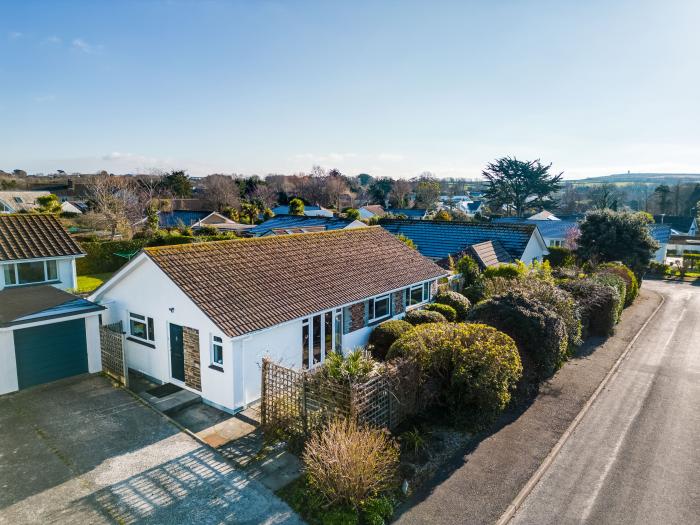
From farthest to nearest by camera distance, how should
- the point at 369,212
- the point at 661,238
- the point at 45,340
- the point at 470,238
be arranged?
the point at 369,212, the point at 661,238, the point at 470,238, the point at 45,340

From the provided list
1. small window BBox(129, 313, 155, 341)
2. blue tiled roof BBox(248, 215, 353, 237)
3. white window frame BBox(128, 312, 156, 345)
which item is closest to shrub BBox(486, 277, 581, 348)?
white window frame BBox(128, 312, 156, 345)

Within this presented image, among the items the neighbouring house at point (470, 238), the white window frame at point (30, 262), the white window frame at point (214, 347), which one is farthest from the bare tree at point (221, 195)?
the white window frame at point (214, 347)

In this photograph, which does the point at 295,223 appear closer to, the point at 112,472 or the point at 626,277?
the point at 626,277

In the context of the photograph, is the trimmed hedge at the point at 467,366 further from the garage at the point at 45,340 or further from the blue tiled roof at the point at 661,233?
the blue tiled roof at the point at 661,233

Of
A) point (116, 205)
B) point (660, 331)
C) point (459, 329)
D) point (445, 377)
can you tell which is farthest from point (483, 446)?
point (116, 205)

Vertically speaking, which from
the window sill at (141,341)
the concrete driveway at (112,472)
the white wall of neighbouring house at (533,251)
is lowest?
the concrete driveway at (112,472)

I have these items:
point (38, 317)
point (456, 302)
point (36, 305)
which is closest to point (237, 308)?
point (38, 317)
